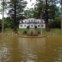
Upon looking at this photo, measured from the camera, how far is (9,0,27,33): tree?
42.5 m

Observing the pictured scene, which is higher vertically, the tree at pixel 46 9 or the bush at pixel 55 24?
the tree at pixel 46 9

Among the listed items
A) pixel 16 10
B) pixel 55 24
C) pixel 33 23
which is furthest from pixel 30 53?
pixel 55 24

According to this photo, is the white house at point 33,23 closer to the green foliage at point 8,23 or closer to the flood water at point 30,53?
the green foliage at point 8,23

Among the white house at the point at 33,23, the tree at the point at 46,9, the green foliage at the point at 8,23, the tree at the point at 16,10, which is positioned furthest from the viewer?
the green foliage at the point at 8,23

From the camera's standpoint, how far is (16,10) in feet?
141

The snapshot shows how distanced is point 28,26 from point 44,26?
2.65 meters

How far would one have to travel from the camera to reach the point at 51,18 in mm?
43750

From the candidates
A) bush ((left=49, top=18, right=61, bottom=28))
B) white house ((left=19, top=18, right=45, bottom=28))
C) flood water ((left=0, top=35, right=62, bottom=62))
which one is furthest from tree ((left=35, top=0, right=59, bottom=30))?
flood water ((left=0, top=35, right=62, bottom=62))

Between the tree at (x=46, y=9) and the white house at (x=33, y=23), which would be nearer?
the white house at (x=33, y=23)

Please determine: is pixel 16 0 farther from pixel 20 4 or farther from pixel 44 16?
pixel 44 16

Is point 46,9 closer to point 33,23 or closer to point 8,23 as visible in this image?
point 33,23

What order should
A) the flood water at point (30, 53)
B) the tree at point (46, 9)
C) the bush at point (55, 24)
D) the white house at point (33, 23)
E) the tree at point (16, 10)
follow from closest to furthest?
the flood water at point (30, 53) < the white house at point (33, 23) < the tree at point (46, 9) < the tree at point (16, 10) < the bush at point (55, 24)

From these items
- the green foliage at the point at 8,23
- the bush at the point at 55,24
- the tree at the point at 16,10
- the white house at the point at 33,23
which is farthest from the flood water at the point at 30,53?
the green foliage at the point at 8,23

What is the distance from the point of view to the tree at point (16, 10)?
42.5 metres
